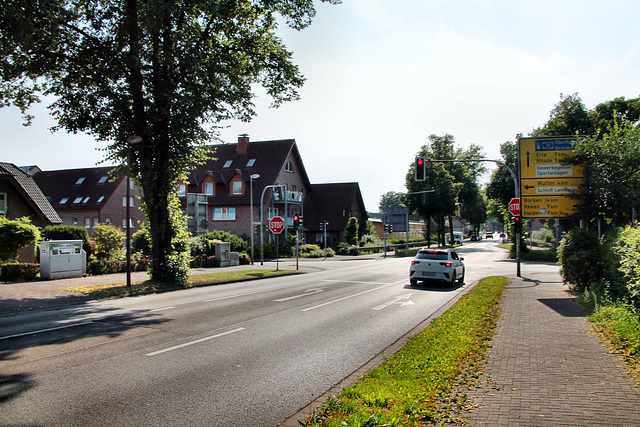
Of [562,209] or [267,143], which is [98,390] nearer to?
[562,209]

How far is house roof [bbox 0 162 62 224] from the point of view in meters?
27.5

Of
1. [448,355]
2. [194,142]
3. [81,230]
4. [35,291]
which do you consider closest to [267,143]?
[81,230]

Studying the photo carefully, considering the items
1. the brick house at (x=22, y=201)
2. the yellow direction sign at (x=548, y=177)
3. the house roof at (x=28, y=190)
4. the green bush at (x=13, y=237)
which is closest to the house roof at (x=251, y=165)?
the house roof at (x=28, y=190)

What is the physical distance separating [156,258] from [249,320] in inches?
365

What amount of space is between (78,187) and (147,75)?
159 ft

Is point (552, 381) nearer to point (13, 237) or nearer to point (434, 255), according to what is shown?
point (434, 255)

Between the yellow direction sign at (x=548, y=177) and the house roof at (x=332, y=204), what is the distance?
37618mm

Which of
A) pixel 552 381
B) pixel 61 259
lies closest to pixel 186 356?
pixel 552 381

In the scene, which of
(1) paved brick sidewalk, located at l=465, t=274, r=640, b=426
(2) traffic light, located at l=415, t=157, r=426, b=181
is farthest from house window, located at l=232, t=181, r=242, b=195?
(1) paved brick sidewalk, located at l=465, t=274, r=640, b=426

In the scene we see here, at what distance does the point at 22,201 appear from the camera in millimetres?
28750

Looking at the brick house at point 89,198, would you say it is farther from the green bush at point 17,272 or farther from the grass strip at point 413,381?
the grass strip at point 413,381

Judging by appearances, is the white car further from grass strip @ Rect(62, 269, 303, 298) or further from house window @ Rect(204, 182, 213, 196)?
house window @ Rect(204, 182, 213, 196)

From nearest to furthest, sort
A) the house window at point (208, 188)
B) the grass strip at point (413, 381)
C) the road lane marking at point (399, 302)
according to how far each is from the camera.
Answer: the grass strip at point (413, 381) < the road lane marking at point (399, 302) < the house window at point (208, 188)

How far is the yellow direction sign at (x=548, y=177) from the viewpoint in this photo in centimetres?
1634
